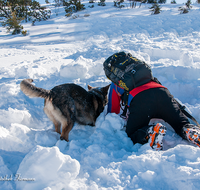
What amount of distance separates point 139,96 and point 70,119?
1.45m

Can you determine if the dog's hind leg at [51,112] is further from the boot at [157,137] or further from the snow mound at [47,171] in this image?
the boot at [157,137]

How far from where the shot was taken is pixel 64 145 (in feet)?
7.88

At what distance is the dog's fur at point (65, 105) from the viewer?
2.78 meters

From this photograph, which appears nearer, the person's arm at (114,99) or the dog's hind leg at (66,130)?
the dog's hind leg at (66,130)

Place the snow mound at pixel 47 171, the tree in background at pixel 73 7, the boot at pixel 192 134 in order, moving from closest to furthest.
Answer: the snow mound at pixel 47 171
the boot at pixel 192 134
the tree in background at pixel 73 7

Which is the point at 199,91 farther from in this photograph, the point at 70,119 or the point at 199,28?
the point at 199,28

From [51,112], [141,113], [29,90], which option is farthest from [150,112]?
[29,90]

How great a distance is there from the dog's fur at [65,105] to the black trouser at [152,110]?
1130mm

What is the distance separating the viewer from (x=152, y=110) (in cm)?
238

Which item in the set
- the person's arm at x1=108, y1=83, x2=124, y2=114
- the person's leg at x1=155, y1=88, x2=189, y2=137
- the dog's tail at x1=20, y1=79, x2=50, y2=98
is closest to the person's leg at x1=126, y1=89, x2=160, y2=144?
the person's leg at x1=155, y1=88, x2=189, y2=137

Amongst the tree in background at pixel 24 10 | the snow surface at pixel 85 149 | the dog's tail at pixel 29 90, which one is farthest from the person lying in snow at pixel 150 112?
the tree in background at pixel 24 10

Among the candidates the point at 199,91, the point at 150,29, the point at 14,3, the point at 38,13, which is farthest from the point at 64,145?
the point at 14,3

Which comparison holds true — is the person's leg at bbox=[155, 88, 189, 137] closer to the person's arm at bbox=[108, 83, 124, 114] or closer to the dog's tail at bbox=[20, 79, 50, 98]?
the person's arm at bbox=[108, 83, 124, 114]

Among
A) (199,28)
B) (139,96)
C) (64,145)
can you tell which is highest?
(199,28)
